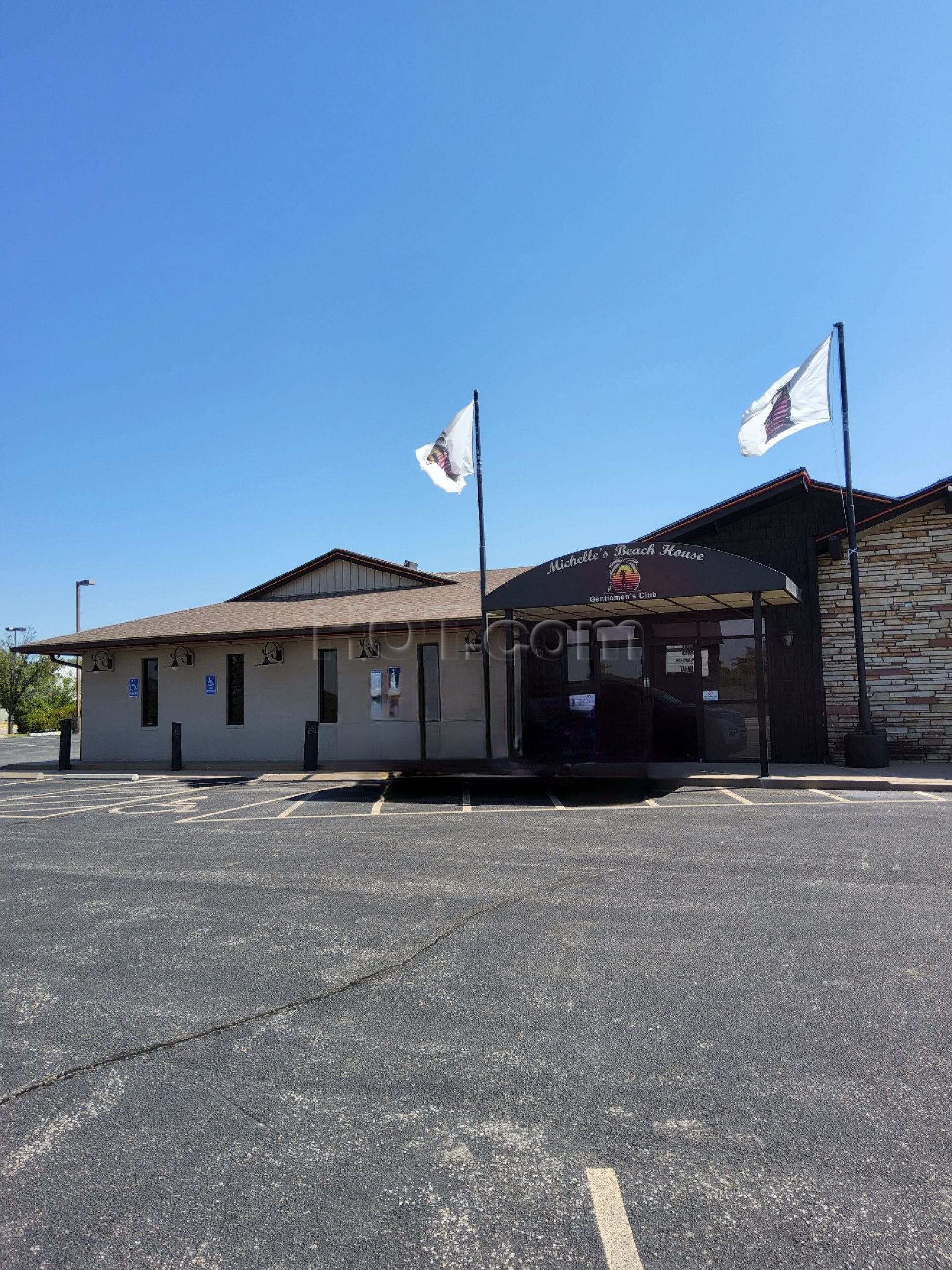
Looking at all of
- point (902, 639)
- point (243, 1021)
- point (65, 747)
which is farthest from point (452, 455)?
point (243, 1021)

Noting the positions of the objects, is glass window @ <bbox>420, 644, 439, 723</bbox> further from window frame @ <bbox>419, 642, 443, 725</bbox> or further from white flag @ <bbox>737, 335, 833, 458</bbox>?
white flag @ <bbox>737, 335, 833, 458</bbox>

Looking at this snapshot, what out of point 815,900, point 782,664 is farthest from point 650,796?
point 815,900

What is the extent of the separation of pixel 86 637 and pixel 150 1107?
66.6 feet

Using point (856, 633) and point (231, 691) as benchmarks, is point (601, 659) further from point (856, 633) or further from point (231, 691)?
point (231, 691)

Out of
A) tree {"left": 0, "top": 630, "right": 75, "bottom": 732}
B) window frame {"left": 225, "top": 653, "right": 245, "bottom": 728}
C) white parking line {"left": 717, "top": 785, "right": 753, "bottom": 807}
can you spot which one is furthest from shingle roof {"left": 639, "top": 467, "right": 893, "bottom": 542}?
tree {"left": 0, "top": 630, "right": 75, "bottom": 732}

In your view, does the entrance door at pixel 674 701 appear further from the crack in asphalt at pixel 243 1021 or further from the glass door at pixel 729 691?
the crack in asphalt at pixel 243 1021

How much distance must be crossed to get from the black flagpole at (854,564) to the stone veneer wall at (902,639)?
0.51m

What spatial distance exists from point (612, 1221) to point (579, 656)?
15318 mm

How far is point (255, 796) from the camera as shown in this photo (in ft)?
45.9

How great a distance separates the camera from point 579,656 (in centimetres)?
1791

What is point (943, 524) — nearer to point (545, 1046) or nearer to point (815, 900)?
point (815, 900)

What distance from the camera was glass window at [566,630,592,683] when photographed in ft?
58.5

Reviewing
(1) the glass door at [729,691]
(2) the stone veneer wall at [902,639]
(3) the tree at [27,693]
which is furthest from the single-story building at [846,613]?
(3) the tree at [27,693]

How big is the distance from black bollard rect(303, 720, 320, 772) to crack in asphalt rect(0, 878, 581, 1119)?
1151 centimetres
